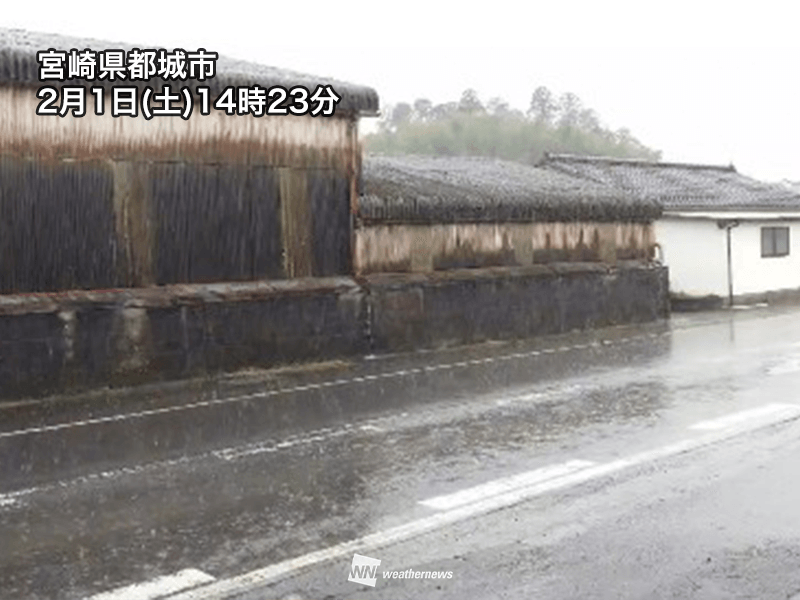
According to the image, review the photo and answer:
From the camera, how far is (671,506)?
7.41 metres

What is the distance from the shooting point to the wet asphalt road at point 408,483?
614 cm

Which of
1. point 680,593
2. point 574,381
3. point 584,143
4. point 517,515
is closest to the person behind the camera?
point 680,593

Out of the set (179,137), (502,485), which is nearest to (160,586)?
(502,485)

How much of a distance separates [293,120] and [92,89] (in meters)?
3.75

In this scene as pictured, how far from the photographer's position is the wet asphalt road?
614 centimetres

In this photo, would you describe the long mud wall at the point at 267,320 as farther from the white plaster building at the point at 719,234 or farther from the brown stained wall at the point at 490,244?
the white plaster building at the point at 719,234

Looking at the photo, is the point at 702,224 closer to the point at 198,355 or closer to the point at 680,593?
the point at 198,355

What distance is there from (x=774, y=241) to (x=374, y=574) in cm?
2712

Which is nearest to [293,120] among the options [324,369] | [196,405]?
[324,369]

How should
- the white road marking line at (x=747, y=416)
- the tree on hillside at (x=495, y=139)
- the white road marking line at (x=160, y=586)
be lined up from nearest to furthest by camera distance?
the white road marking line at (x=160, y=586)
the white road marking line at (x=747, y=416)
the tree on hillside at (x=495, y=139)

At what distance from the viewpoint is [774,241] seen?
30.2 metres

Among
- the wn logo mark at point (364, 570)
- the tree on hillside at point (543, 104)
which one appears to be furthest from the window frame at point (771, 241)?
the tree on hillside at point (543, 104)

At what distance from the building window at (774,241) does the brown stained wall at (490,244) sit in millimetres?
7049

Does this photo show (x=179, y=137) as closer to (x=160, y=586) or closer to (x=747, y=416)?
(x=747, y=416)
